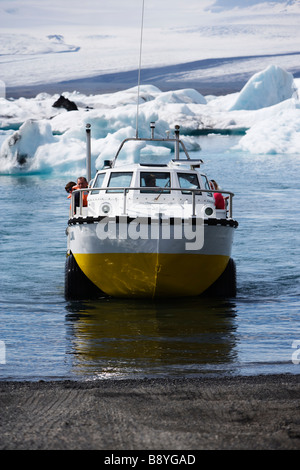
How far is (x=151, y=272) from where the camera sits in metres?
8.97

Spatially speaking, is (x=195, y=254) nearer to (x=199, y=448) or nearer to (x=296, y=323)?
(x=296, y=323)

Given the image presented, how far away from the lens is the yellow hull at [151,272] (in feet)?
29.2

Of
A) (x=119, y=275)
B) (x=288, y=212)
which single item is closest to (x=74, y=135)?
(x=288, y=212)

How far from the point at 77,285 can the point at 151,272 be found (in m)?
1.20

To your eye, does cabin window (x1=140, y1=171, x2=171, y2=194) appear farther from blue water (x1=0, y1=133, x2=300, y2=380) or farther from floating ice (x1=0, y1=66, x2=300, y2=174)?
floating ice (x1=0, y1=66, x2=300, y2=174)

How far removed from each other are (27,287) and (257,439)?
7.84m

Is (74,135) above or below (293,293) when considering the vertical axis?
above

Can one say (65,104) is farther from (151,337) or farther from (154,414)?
(154,414)

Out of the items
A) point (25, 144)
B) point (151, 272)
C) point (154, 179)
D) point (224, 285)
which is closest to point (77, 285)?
point (151, 272)

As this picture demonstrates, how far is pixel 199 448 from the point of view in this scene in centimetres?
355

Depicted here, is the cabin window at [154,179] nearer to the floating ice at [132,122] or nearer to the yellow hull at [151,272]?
the yellow hull at [151,272]

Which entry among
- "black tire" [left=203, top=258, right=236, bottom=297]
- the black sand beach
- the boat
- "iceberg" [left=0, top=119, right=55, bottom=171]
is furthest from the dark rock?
the black sand beach

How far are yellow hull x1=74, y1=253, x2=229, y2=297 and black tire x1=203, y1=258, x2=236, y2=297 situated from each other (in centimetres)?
16
